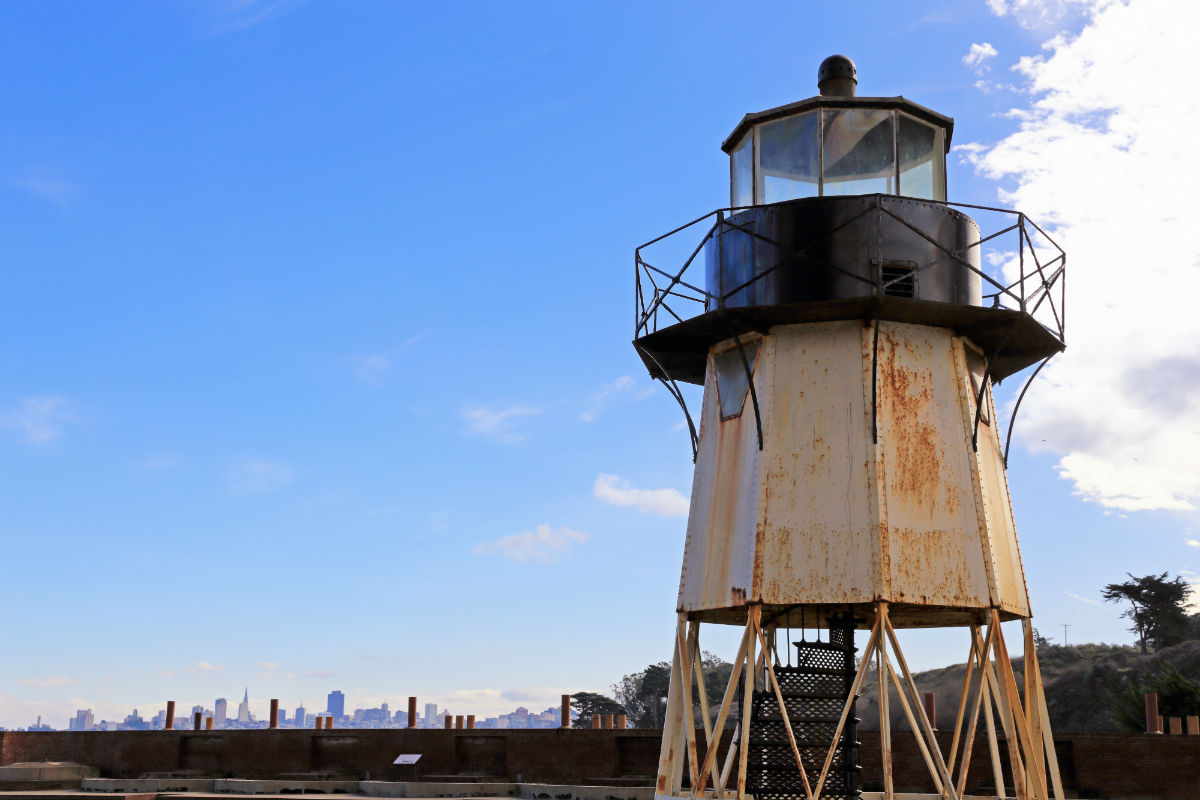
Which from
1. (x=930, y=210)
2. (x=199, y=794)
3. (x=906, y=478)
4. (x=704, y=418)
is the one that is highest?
(x=930, y=210)

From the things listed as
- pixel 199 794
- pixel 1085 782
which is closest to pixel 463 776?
pixel 199 794

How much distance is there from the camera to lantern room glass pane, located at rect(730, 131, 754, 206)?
1859 cm

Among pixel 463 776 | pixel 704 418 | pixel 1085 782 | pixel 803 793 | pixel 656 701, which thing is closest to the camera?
pixel 803 793

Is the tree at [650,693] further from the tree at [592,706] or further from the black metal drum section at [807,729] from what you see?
the black metal drum section at [807,729]

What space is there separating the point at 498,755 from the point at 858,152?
31.0m

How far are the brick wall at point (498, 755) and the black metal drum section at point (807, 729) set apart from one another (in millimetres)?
17326

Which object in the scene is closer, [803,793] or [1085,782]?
[803,793]

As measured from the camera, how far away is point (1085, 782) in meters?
32.1

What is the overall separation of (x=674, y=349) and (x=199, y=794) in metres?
26.4

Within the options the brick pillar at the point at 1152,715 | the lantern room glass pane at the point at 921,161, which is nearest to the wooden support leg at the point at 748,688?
the lantern room glass pane at the point at 921,161

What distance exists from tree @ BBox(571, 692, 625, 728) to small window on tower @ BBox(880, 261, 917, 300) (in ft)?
273

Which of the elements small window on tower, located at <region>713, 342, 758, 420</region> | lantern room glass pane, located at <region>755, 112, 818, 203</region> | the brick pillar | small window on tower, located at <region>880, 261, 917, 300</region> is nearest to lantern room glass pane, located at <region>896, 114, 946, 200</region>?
lantern room glass pane, located at <region>755, 112, 818, 203</region>

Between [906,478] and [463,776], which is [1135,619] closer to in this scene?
[463,776]

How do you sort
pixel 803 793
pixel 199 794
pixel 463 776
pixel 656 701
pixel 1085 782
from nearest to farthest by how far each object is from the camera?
pixel 803 793, pixel 1085 782, pixel 199 794, pixel 463 776, pixel 656 701
